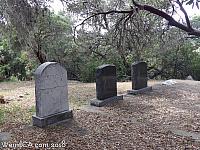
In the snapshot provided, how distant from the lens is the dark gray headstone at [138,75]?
33.3 ft

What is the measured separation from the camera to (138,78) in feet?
33.4

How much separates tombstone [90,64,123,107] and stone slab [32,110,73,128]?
167 cm

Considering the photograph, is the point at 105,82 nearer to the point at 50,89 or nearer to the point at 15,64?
the point at 50,89

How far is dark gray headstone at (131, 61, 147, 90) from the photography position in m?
10.1

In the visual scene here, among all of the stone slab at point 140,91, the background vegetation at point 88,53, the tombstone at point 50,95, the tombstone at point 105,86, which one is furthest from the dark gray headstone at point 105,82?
the background vegetation at point 88,53

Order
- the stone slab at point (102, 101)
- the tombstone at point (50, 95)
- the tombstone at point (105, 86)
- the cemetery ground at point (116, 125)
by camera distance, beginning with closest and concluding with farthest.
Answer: the cemetery ground at point (116, 125)
the tombstone at point (50, 95)
the stone slab at point (102, 101)
the tombstone at point (105, 86)

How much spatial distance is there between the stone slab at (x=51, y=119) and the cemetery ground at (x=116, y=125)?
15 cm

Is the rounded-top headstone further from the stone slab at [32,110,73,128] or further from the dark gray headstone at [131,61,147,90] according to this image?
the dark gray headstone at [131,61,147,90]

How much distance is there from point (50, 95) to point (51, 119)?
55 centimetres

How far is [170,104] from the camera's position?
27.7 feet

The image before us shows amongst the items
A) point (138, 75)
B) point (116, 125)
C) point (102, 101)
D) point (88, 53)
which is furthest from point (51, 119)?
point (88, 53)

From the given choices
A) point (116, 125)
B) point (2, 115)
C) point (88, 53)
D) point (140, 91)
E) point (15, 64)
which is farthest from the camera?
point (15, 64)

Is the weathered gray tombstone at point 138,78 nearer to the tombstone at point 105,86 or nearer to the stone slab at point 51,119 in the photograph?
the tombstone at point 105,86

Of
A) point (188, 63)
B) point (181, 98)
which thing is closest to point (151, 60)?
point (188, 63)
